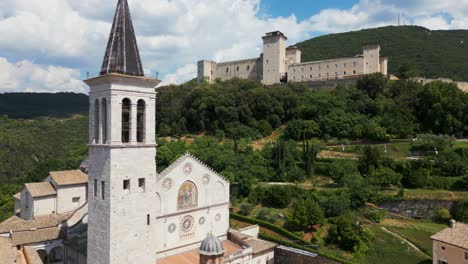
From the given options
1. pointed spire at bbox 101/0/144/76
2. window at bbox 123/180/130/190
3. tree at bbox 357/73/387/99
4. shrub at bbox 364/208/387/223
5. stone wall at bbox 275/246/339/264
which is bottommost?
stone wall at bbox 275/246/339/264

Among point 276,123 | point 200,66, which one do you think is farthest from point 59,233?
point 200,66

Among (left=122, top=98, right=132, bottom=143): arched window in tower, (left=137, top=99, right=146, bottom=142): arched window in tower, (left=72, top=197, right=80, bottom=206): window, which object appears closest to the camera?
(left=122, top=98, right=132, bottom=143): arched window in tower

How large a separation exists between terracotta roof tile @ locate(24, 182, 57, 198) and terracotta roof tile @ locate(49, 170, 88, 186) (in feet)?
2.73

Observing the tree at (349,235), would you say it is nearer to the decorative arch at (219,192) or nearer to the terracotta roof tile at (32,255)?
the decorative arch at (219,192)

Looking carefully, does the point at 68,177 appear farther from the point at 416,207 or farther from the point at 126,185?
the point at 416,207

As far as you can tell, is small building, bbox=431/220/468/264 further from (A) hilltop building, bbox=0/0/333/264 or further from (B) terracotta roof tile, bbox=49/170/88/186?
(B) terracotta roof tile, bbox=49/170/88/186

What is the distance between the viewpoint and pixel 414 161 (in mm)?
35594

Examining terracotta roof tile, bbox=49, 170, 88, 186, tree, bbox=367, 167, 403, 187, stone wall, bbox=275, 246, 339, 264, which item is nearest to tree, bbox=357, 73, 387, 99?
tree, bbox=367, 167, 403, 187

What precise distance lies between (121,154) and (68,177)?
15649 millimetres

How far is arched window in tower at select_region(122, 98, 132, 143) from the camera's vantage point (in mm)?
17500

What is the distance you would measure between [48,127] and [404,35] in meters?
107

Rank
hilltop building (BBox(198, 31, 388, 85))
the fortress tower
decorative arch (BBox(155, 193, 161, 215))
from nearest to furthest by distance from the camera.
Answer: decorative arch (BBox(155, 193, 161, 215)) < hilltop building (BBox(198, 31, 388, 85)) < the fortress tower

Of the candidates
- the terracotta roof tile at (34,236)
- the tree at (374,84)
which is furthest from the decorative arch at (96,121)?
the tree at (374,84)

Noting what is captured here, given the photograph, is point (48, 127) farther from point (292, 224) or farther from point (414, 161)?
point (414, 161)
